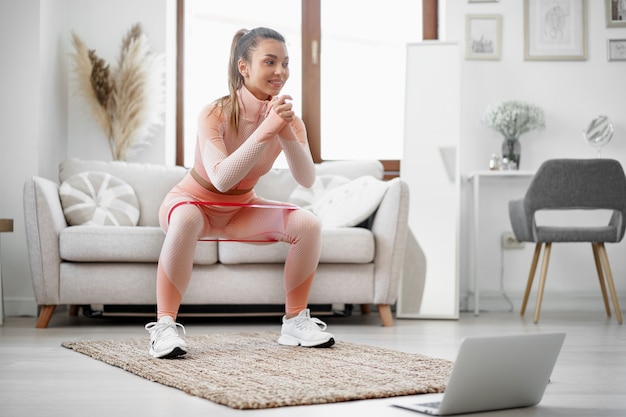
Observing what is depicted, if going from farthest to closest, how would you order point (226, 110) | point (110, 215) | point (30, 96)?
point (30, 96), point (110, 215), point (226, 110)

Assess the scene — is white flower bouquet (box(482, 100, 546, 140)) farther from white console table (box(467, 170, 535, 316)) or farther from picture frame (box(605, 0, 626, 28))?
picture frame (box(605, 0, 626, 28))

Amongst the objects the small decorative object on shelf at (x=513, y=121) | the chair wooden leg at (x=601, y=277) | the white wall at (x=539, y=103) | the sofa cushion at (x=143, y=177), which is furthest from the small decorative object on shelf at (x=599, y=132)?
the sofa cushion at (x=143, y=177)

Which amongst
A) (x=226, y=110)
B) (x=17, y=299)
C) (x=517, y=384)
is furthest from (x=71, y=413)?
(x=17, y=299)

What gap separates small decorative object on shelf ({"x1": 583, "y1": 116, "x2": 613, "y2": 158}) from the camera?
4172 mm

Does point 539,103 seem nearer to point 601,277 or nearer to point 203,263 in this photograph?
point 601,277

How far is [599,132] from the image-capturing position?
4188 millimetres

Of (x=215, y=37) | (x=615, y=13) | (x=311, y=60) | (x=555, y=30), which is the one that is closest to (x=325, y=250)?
(x=311, y=60)

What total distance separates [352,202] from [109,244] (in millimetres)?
1034

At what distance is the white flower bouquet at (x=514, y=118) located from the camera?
4.05 m

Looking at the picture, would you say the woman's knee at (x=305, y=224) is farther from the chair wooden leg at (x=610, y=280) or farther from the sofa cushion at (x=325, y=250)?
the chair wooden leg at (x=610, y=280)

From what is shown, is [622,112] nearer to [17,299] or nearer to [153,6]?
[153,6]

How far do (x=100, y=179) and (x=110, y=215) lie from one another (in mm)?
217

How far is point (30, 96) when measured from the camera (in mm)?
3805

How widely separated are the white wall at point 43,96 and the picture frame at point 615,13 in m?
2.42
